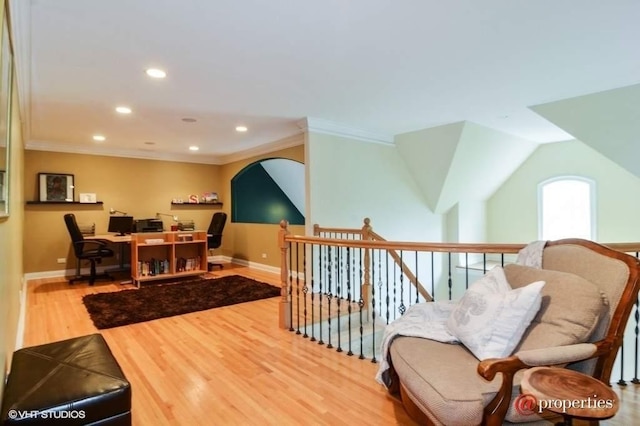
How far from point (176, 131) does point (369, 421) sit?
495 centimetres

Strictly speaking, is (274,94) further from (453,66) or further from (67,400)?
(67,400)

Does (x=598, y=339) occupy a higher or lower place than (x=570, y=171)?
lower

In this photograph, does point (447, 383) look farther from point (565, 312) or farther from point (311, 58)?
point (311, 58)

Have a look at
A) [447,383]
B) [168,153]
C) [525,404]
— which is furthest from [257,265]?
[525,404]

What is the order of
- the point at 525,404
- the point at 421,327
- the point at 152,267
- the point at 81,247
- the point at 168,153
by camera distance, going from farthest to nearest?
the point at 168,153 < the point at 152,267 < the point at 81,247 < the point at 421,327 < the point at 525,404

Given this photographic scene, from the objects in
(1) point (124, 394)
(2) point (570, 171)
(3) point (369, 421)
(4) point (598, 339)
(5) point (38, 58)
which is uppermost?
(5) point (38, 58)

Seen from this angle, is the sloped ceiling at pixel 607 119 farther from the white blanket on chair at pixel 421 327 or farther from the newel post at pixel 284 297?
→ the newel post at pixel 284 297

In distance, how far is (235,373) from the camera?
2617 millimetres

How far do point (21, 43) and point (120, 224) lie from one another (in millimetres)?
4112

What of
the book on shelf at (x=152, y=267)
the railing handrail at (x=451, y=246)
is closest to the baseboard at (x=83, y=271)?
the book on shelf at (x=152, y=267)

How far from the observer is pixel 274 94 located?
12.7ft

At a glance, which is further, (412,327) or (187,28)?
(187,28)

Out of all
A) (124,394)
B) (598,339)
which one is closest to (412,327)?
(598,339)
